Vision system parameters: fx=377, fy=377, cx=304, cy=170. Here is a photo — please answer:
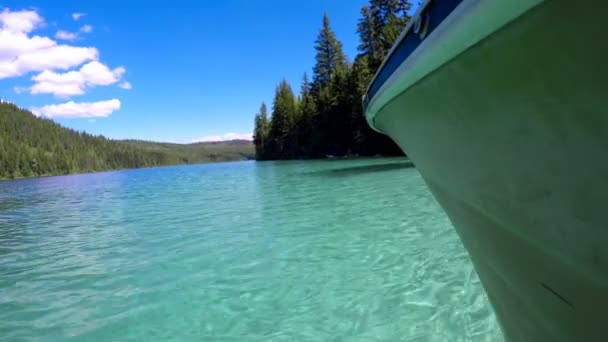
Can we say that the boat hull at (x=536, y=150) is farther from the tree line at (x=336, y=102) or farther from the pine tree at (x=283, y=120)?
the pine tree at (x=283, y=120)

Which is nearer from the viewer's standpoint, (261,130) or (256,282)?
(256,282)

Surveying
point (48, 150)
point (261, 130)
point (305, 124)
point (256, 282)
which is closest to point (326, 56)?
point (305, 124)

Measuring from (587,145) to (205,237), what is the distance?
8.01m

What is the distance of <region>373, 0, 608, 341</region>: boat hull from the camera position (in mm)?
741

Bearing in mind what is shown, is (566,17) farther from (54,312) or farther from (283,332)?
(54,312)

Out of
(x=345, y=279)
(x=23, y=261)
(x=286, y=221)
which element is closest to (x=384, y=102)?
(x=345, y=279)

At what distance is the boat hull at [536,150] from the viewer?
0.74 metres

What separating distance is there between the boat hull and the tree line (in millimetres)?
30833

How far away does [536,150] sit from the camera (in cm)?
94

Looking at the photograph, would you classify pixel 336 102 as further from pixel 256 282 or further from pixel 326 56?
pixel 256 282

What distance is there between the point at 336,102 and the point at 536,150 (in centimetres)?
4973

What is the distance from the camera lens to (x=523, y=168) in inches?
Answer: 40.5

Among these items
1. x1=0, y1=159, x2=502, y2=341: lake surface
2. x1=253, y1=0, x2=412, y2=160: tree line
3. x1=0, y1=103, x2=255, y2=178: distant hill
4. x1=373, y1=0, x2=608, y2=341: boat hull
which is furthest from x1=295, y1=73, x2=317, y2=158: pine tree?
x1=0, y1=103, x2=255, y2=178: distant hill

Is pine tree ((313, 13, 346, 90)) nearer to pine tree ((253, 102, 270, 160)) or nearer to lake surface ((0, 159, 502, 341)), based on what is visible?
pine tree ((253, 102, 270, 160))
